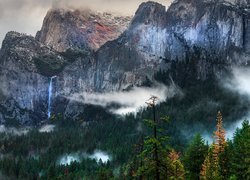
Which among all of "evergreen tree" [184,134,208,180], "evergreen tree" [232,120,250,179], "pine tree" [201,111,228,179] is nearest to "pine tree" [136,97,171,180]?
"evergreen tree" [232,120,250,179]

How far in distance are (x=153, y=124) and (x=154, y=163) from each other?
3.62m

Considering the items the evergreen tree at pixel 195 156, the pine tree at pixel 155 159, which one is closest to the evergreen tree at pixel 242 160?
the evergreen tree at pixel 195 156

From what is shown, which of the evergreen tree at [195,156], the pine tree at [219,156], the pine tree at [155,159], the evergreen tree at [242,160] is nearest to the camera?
the pine tree at [155,159]

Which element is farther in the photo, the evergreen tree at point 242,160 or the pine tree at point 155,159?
the evergreen tree at point 242,160

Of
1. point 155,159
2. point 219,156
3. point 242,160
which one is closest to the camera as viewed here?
point 155,159

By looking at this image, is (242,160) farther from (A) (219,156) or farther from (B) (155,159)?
(B) (155,159)

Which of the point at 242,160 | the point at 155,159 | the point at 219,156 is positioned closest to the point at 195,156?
the point at 219,156

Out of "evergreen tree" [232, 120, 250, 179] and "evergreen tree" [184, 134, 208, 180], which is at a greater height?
"evergreen tree" [232, 120, 250, 179]

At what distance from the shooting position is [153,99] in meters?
47.6

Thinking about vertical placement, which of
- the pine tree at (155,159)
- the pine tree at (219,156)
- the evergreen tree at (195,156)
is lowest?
the evergreen tree at (195,156)

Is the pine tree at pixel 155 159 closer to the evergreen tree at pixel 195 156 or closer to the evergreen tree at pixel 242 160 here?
the evergreen tree at pixel 242 160

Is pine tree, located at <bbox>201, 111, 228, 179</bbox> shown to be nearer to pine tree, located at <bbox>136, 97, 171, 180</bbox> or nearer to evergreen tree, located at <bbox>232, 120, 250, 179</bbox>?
evergreen tree, located at <bbox>232, 120, 250, 179</bbox>

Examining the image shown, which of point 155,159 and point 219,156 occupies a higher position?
point 155,159

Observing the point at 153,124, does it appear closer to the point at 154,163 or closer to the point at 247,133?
the point at 154,163
